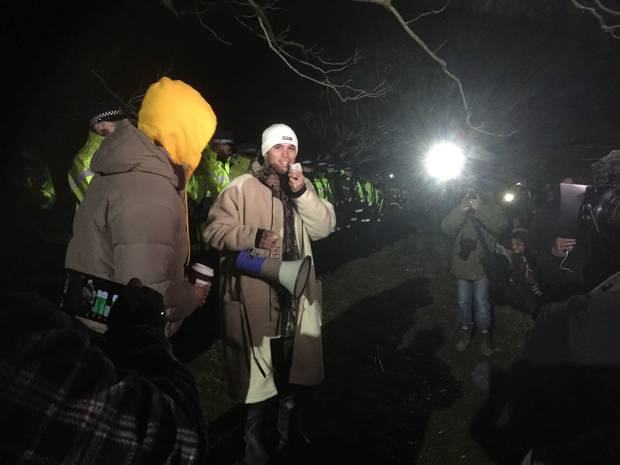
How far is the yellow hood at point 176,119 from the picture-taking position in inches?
71.6

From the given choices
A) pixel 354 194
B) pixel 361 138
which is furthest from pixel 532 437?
pixel 361 138

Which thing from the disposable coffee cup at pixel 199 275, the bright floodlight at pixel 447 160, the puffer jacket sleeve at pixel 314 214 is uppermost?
the bright floodlight at pixel 447 160

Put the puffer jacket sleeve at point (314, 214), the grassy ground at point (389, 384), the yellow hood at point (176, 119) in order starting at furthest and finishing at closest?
the grassy ground at point (389, 384), the puffer jacket sleeve at point (314, 214), the yellow hood at point (176, 119)

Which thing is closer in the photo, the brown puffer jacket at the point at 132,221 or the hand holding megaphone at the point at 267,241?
the brown puffer jacket at the point at 132,221

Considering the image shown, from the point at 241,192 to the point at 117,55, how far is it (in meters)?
10.4

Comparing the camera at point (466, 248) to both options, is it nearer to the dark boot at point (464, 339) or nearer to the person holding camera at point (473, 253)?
the person holding camera at point (473, 253)

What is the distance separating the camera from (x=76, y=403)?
2.29 feet

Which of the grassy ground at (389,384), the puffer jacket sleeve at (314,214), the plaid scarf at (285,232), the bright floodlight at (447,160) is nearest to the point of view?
the plaid scarf at (285,232)

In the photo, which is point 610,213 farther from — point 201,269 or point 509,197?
point 509,197

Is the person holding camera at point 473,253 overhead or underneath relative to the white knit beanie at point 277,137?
underneath

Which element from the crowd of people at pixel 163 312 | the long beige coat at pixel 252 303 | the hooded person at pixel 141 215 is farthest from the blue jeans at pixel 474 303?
the hooded person at pixel 141 215

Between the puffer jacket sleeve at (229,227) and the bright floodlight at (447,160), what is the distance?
4706 mm

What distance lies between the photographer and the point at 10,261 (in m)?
0.88

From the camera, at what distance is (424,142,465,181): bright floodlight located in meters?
6.49
